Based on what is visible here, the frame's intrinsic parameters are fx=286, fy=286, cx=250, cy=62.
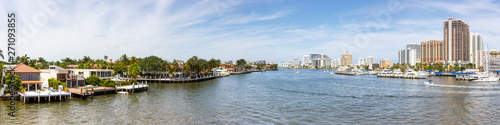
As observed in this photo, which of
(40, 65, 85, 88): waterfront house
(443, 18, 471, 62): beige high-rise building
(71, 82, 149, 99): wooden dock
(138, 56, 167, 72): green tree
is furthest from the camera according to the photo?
(443, 18, 471, 62): beige high-rise building

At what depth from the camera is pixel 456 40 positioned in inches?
7082

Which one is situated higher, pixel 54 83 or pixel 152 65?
pixel 152 65

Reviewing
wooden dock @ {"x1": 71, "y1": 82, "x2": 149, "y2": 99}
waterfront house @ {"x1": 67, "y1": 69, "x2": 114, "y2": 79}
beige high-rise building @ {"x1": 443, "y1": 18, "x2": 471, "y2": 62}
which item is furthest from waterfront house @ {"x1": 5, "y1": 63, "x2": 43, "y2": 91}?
beige high-rise building @ {"x1": 443, "y1": 18, "x2": 471, "y2": 62}

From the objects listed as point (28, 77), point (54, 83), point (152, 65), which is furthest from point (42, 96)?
point (152, 65)

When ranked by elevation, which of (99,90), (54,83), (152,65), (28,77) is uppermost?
(152,65)

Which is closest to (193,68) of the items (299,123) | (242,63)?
(299,123)

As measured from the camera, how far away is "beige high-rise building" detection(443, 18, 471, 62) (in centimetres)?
17488

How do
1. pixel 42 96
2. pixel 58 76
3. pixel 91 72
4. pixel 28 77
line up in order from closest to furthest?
1. pixel 42 96
2. pixel 28 77
3. pixel 58 76
4. pixel 91 72

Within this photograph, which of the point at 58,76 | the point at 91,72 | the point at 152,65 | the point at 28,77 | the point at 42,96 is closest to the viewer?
the point at 42,96

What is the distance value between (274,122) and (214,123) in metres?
4.65

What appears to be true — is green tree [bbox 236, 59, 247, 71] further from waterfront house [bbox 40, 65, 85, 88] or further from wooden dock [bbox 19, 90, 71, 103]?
wooden dock [bbox 19, 90, 71, 103]

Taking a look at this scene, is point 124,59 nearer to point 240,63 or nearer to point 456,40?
point 240,63

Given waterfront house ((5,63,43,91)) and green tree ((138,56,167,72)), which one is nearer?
waterfront house ((5,63,43,91))

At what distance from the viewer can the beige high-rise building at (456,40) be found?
175m
